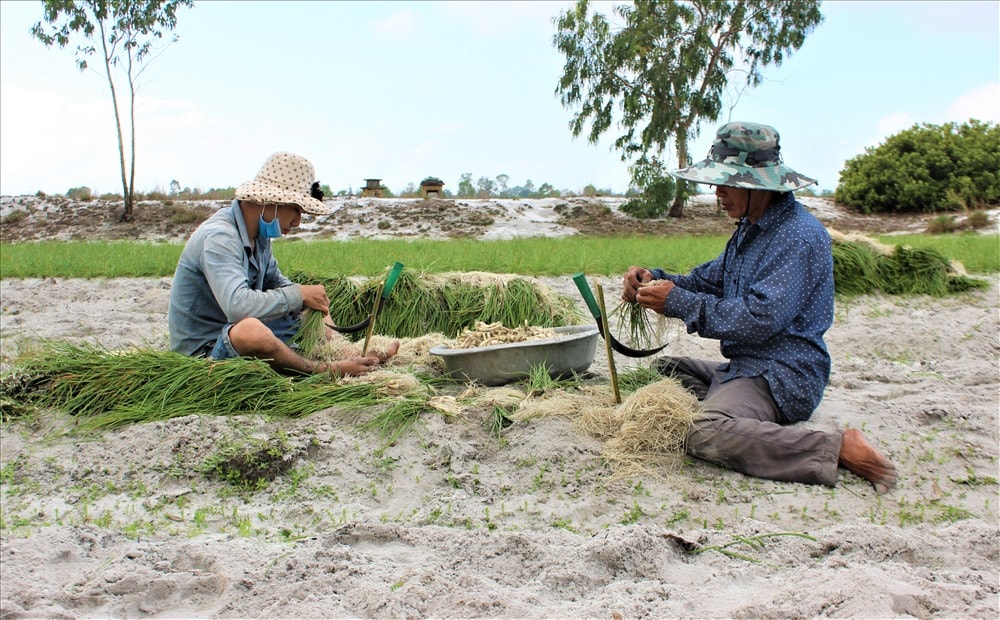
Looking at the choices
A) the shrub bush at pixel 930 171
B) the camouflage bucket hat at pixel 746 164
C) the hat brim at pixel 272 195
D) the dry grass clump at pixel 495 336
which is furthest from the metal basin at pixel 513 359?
the shrub bush at pixel 930 171

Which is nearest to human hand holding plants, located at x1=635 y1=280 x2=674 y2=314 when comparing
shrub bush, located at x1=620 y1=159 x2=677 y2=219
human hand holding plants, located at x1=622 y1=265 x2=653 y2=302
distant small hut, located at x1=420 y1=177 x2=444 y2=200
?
human hand holding plants, located at x1=622 y1=265 x2=653 y2=302

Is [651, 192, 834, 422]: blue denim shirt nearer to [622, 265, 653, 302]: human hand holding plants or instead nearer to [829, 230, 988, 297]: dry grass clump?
[622, 265, 653, 302]: human hand holding plants

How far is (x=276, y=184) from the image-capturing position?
12.0 feet

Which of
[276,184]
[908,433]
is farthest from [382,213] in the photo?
[908,433]

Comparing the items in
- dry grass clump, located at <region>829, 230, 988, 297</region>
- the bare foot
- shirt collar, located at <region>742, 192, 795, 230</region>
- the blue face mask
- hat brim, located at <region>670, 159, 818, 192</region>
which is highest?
hat brim, located at <region>670, 159, 818, 192</region>

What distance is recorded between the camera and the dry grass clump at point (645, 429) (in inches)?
115

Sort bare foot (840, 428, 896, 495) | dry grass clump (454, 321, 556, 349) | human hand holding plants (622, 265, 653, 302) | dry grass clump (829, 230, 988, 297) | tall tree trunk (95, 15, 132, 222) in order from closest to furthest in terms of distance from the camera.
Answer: bare foot (840, 428, 896, 495)
human hand holding plants (622, 265, 653, 302)
dry grass clump (454, 321, 556, 349)
dry grass clump (829, 230, 988, 297)
tall tree trunk (95, 15, 132, 222)

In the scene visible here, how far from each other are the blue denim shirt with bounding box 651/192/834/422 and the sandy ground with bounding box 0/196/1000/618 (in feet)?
1.27

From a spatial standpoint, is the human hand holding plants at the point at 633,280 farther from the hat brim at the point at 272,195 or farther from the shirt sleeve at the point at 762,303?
the hat brim at the point at 272,195

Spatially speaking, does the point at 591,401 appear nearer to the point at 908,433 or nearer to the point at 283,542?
the point at 908,433

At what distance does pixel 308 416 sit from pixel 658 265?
4801mm

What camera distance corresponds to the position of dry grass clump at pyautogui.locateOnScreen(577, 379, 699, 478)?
115 inches

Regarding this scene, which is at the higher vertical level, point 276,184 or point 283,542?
point 276,184

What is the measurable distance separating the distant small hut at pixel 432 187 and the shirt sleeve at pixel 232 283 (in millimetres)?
14870
